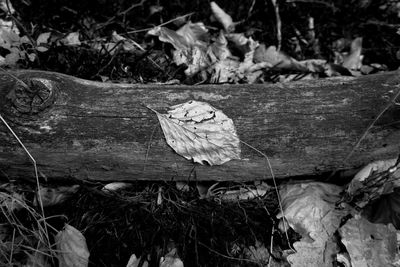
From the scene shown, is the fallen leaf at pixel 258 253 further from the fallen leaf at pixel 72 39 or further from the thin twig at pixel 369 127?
the fallen leaf at pixel 72 39

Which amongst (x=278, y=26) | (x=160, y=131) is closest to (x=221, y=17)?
(x=278, y=26)

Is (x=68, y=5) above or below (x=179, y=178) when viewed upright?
above

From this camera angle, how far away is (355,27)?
10.0 ft

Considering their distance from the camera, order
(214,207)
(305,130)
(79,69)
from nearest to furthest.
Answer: (305,130)
(214,207)
(79,69)

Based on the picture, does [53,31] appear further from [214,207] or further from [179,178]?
[214,207]

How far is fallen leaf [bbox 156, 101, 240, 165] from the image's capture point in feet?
6.00

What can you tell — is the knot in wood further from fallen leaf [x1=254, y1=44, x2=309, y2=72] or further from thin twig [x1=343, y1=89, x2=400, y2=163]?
fallen leaf [x1=254, y1=44, x2=309, y2=72]

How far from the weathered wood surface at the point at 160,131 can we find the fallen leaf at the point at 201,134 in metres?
0.04

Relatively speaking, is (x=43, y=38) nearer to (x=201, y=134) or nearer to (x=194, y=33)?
(x=194, y=33)

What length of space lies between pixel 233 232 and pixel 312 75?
141 centimetres

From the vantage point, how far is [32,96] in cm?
173

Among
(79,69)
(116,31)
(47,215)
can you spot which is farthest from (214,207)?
(116,31)

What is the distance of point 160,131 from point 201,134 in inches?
7.8

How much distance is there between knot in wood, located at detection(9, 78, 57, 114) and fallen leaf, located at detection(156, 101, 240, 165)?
519 mm
